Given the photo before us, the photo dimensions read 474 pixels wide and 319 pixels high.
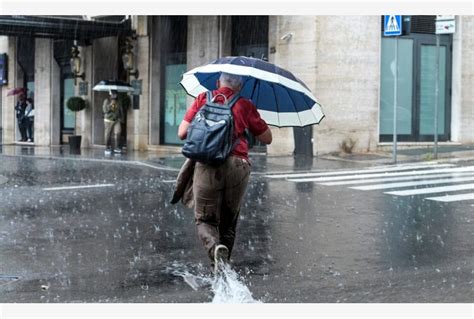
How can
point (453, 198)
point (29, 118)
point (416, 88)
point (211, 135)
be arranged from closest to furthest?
point (211, 135) < point (453, 198) < point (416, 88) < point (29, 118)

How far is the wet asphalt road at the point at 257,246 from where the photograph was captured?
6.15 m

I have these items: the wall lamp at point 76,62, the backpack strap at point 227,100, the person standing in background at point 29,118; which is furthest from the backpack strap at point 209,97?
the person standing in background at point 29,118

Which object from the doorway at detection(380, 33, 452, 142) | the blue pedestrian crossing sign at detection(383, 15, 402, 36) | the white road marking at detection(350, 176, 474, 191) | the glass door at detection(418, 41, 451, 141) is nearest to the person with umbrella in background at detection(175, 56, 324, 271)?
the white road marking at detection(350, 176, 474, 191)

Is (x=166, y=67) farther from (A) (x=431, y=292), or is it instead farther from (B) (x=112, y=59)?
(A) (x=431, y=292)

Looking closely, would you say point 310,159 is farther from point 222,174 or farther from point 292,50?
point 222,174

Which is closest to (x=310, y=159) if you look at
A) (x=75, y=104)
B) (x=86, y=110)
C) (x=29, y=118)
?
(x=75, y=104)

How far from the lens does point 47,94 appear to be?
29.7m

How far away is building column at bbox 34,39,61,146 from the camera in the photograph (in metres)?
29.6

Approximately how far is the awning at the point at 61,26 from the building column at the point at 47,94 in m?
3.09

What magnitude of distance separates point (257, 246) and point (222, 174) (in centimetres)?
219

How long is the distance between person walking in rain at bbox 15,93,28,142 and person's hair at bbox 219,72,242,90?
87.2 ft

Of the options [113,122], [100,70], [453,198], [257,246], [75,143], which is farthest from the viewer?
[100,70]

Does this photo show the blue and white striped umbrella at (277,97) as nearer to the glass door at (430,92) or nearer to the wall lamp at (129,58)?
the glass door at (430,92)
